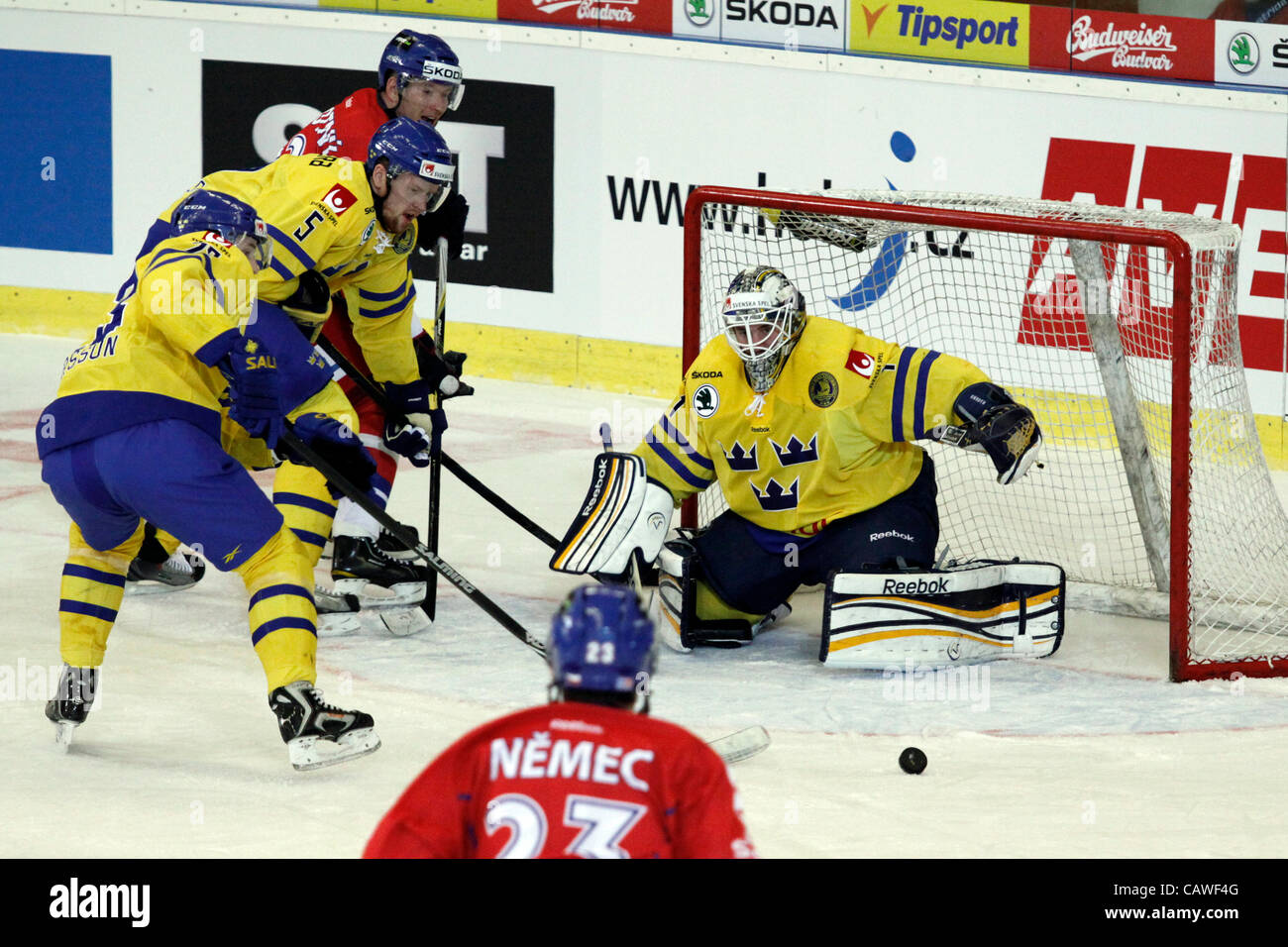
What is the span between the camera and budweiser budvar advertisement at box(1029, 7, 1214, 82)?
5.97 m

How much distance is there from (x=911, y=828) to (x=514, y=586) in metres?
1.94

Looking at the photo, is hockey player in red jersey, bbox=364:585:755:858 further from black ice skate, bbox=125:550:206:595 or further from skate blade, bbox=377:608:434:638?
black ice skate, bbox=125:550:206:595

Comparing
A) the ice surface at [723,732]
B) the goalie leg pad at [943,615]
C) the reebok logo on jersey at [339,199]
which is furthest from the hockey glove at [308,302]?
the goalie leg pad at [943,615]

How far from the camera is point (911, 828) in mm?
3250

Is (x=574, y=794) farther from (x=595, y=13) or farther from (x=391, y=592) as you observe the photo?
(x=595, y=13)

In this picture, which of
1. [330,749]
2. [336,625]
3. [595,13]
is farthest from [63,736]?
[595,13]

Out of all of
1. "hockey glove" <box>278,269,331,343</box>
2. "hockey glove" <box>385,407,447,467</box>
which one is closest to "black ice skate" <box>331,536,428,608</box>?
"hockey glove" <box>385,407,447,467</box>

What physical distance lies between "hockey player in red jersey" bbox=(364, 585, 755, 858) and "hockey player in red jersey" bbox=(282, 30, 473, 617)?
8.51 ft

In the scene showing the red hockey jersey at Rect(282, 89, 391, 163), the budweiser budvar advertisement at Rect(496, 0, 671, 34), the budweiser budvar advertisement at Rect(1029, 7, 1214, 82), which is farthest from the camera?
the budweiser budvar advertisement at Rect(496, 0, 671, 34)

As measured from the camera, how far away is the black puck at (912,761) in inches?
139

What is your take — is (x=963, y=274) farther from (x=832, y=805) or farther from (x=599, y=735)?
(x=599, y=735)

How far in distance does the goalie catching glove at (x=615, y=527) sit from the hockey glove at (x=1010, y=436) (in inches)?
31.7

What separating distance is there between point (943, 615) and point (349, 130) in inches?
85.7
